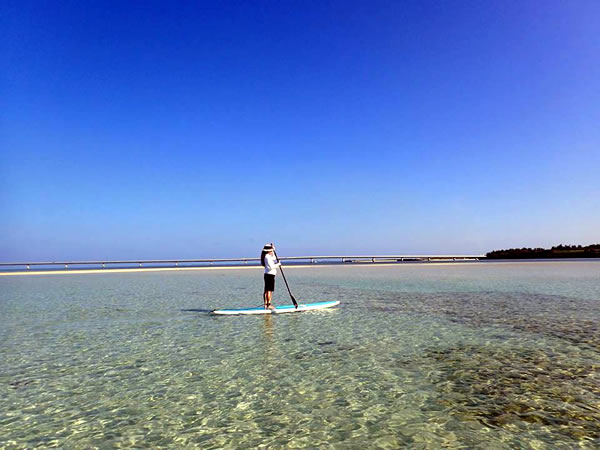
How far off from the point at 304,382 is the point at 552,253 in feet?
399

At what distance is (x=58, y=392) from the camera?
7.20 meters

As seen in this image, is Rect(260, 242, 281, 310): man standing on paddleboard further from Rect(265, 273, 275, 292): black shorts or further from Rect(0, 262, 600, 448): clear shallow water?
Rect(0, 262, 600, 448): clear shallow water

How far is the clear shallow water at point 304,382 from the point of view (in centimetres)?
549

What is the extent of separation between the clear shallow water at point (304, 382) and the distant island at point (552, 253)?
108m

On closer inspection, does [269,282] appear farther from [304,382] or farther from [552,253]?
[552,253]

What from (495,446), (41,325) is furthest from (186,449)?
(41,325)

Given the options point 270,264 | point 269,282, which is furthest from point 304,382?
point 269,282

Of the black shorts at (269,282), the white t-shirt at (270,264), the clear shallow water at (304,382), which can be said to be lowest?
the clear shallow water at (304,382)

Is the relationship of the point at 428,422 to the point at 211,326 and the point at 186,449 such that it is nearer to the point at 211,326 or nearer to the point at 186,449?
the point at 186,449

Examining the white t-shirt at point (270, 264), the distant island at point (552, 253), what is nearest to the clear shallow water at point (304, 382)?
the white t-shirt at point (270, 264)

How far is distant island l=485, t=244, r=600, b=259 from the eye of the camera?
103044 millimetres

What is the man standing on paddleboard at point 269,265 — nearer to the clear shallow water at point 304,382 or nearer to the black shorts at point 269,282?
the black shorts at point 269,282

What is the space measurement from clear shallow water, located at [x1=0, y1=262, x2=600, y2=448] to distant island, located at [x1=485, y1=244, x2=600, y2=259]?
356ft

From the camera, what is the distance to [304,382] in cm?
766
